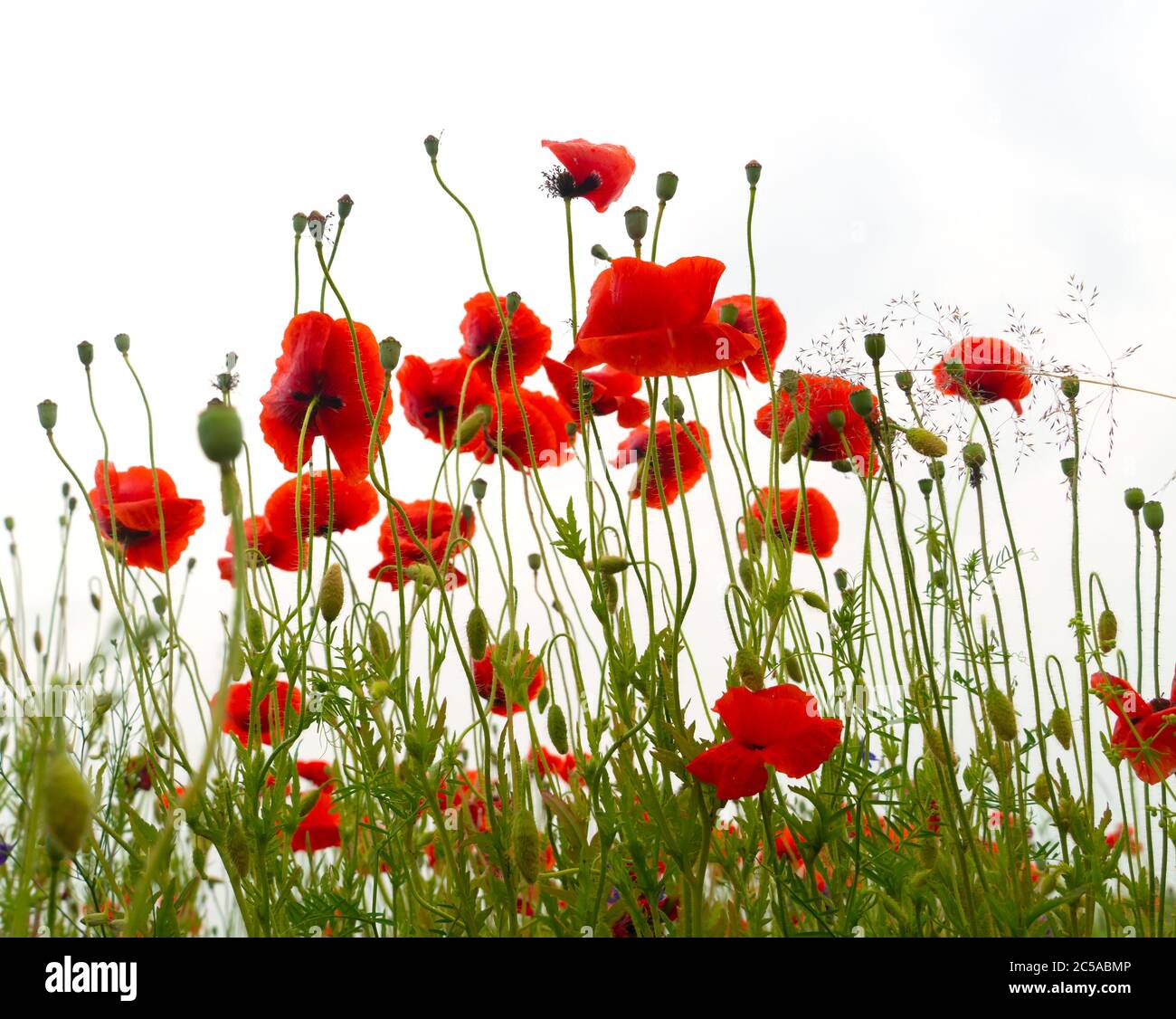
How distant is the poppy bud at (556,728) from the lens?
134cm

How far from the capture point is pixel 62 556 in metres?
1.56

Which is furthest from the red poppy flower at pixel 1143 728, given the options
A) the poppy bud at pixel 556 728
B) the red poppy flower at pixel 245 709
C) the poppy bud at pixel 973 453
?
the red poppy flower at pixel 245 709

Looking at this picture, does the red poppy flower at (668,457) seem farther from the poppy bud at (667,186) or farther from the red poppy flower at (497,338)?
the poppy bud at (667,186)

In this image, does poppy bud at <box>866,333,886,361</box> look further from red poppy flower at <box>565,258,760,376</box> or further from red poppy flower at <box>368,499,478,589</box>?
red poppy flower at <box>368,499,478,589</box>

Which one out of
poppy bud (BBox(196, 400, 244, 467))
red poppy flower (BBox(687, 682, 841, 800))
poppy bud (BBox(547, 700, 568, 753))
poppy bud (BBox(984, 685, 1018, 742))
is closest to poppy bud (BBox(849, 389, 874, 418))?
red poppy flower (BBox(687, 682, 841, 800))

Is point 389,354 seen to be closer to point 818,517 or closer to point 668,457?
point 668,457

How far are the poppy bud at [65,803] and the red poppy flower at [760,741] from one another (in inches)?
23.3

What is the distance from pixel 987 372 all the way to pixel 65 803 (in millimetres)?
1111

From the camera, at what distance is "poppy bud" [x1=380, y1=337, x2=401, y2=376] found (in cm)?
115

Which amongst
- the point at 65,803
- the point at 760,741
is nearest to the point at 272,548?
the point at 760,741

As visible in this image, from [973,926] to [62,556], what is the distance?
4.29 feet
